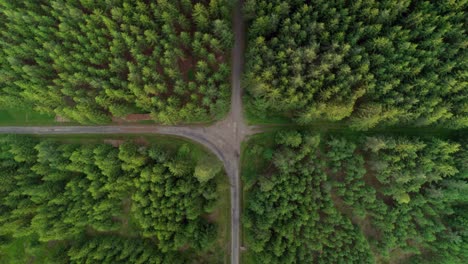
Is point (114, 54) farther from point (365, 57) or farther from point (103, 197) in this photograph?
point (365, 57)

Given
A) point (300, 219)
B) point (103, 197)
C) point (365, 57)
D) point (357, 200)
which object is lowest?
point (300, 219)

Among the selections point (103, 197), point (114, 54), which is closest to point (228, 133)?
point (114, 54)

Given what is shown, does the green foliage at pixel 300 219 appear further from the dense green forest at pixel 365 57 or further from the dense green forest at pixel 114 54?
the dense green forest at pixel 114 54

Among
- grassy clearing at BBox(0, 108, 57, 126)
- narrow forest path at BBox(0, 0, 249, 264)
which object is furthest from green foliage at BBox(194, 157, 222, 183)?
grassy clearing at BBox(0, 108, 57, 126)

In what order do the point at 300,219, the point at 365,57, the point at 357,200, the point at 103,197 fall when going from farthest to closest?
1. the point at 103,197
2. the point at 357,200
3. the point at 300,219
4. the point at 365,57

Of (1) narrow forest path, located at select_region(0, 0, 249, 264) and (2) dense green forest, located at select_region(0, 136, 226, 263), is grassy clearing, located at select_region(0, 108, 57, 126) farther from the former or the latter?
(1) narrow forest path, located at select_region(0, 0, 249, 264)

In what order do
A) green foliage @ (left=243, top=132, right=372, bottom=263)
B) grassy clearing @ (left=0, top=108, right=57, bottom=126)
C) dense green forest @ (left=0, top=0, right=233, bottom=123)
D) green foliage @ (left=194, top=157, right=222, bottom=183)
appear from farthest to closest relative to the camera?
grassy clearing @ (left=0, top=108, right=57, bottom=126) < green foliage @ (left=243, top=132, right=372, bottom=263) < green foliage @ (left=194, top=157, right=222, bottom=183) < dense green forest @ (left=0, top=0, right=233, bottom=123)
